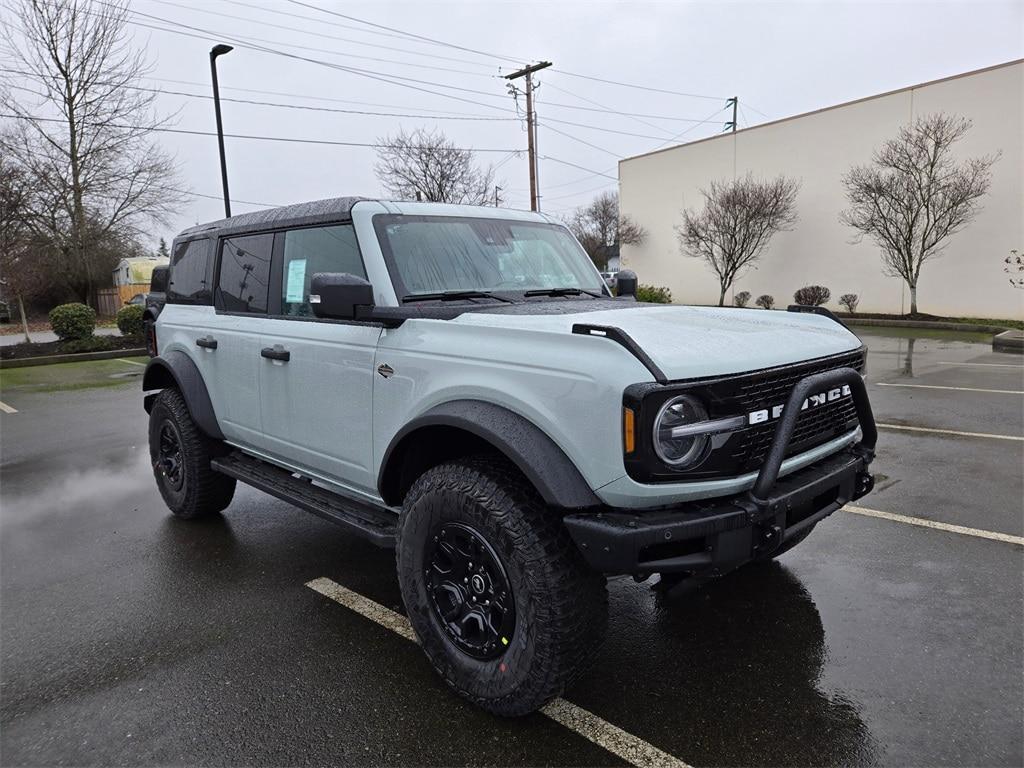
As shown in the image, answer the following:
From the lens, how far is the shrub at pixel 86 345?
16.8 meters

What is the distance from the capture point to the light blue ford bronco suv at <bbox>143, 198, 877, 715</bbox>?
2.27m

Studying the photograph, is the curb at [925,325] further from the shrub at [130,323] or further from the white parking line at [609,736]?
the shrub at [130,323]

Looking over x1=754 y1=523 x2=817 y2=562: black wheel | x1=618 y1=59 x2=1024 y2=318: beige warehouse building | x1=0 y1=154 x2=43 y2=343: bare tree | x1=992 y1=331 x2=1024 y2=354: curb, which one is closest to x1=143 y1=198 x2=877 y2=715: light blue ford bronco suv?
x1=754 y1=523 x2=817 y2=562: black wheel

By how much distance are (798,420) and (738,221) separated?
2379 centimetres

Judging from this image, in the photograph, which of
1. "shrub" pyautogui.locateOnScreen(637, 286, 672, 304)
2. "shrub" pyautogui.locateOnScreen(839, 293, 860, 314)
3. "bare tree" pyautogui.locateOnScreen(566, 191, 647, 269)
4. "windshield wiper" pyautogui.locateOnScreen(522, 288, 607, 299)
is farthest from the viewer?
"bare tree" pyautogui.locateOnScreen(566, 191, 647, 269)

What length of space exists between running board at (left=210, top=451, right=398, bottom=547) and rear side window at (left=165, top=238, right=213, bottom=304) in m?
1.19

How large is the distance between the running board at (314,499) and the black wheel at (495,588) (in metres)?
0.30

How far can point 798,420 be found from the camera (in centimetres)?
263

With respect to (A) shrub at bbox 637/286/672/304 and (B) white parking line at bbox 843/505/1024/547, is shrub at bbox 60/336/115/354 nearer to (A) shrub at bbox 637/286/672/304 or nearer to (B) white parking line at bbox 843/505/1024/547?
(A) shrub at bbox 637/286/672/304

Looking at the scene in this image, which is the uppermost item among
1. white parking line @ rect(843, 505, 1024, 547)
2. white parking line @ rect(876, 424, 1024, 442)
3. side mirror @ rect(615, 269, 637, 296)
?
side mirror @ rect(615, 269, 637, 296)

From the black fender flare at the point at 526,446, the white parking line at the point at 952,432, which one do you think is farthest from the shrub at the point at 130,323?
the black fender flare at the point at 526,446

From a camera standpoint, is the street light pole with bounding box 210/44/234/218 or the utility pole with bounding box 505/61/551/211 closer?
the street light pole with bounding box 210/44/234/218

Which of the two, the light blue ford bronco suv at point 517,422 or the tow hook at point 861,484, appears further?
the tow hook at point 861,484

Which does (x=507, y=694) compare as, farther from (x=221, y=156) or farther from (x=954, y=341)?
(x=221, y=156)
